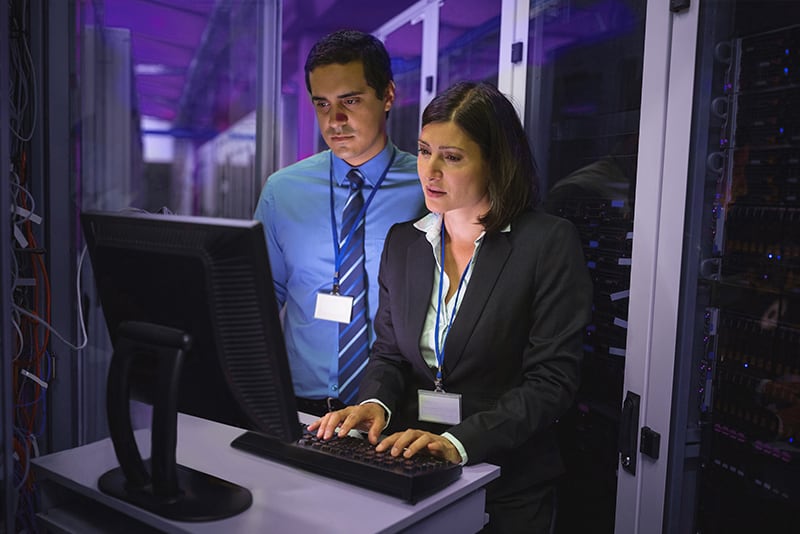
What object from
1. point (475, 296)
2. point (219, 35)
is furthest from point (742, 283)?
point (219, 35)

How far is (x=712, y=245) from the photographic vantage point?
143cm

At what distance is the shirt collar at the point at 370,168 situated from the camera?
1907 millimetres

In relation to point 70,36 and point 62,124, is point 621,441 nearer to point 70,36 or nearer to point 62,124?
point 62,124

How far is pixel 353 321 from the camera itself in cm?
185

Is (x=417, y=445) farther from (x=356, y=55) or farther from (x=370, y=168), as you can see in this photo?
(x=356, y=55)

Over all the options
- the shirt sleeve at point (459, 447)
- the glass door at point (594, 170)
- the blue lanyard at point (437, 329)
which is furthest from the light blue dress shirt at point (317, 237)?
the shirt sleeve at point (459, 447)

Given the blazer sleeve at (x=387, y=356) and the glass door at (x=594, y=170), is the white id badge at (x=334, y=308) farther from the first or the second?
the glass door at (x=594, y=170)

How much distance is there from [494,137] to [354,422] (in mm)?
746

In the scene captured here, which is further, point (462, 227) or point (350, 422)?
point (462, 227)

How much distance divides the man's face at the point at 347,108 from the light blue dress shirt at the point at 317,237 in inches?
2.3

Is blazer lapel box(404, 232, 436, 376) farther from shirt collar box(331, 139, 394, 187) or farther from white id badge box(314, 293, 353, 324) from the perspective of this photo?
shirt collar box(331, 139, 394, 187)

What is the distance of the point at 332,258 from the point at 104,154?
0.91m

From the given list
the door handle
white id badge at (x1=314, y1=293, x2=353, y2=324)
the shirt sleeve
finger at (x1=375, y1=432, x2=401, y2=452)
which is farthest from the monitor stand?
the door handle

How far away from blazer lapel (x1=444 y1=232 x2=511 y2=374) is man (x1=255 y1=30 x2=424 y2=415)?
1.34ft
